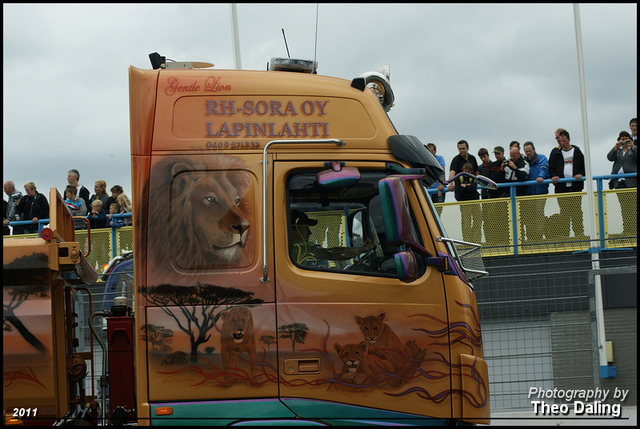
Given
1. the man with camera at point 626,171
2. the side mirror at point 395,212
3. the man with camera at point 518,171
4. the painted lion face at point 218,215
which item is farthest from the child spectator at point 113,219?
the man with camera at point 626,171

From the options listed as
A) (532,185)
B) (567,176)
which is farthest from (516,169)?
(567,176)

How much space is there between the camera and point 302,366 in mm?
4172

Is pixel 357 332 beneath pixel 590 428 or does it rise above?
above

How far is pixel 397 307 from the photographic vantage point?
14.0ft

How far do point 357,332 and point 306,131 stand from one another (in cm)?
154

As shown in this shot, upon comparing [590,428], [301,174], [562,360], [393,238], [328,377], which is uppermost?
[301,174]

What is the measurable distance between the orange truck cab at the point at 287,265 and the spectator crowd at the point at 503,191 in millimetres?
6384

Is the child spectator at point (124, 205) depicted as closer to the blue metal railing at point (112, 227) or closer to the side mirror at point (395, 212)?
the blue metal railing at point (112, 227)

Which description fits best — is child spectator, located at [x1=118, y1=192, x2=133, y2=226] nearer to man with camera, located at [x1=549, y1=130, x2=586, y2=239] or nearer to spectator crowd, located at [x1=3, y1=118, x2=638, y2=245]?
spectator crowd, located at [x1=3, y1=118, x2=638, y2=245]

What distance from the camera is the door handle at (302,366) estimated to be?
4.16m

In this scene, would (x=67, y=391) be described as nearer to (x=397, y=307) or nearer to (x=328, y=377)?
(x=328, y=377)

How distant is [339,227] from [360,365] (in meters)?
1.04

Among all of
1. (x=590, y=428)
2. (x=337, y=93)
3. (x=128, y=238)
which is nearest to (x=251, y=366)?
(x=337, y=93)

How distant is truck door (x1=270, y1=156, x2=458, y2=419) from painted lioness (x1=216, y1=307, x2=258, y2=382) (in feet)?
0.66
